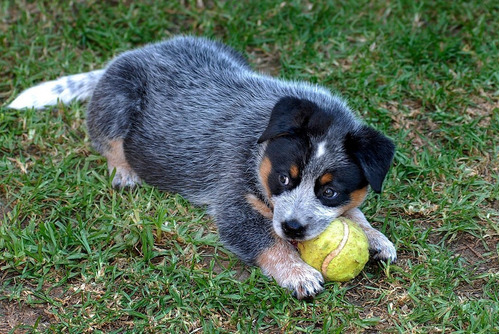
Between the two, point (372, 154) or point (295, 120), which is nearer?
point (372, 154)

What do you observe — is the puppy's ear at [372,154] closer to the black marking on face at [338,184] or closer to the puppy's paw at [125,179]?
the black marking on face at [338,184]

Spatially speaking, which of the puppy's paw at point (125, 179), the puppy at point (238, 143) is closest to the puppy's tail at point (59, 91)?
the puppy at point (238, 143)

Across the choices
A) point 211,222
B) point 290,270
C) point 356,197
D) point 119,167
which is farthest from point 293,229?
point 119,167

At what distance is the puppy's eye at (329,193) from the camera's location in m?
5.07

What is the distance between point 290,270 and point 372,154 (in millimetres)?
986

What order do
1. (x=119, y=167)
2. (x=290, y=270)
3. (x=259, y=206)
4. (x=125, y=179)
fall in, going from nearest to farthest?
(x=290, y=270)
(x=259, y=206)
(x=125, y=179)
(x=119, y=167)

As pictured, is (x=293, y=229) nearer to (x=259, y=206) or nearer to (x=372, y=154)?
(x=259, y=206)

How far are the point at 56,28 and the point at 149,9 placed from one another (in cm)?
105

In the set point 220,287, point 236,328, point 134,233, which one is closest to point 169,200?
point 134,233

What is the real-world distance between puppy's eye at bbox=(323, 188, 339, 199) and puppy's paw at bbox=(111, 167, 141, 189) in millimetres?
1850

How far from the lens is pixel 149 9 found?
8258mm

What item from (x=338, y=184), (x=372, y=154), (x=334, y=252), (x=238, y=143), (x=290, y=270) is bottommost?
(x=290, y=270)

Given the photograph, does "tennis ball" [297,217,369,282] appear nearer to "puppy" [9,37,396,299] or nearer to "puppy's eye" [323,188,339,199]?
"puppy" [9,37,396,299]

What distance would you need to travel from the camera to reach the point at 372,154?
5000mm
